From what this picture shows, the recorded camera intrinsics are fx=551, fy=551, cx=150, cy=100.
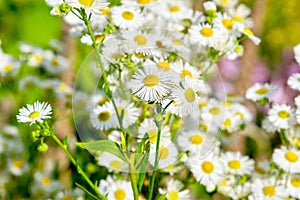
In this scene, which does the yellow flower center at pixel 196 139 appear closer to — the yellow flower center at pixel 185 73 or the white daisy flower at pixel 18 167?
the yellow flower center at pixel 185 73

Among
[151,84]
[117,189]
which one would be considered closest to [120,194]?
[117,189]

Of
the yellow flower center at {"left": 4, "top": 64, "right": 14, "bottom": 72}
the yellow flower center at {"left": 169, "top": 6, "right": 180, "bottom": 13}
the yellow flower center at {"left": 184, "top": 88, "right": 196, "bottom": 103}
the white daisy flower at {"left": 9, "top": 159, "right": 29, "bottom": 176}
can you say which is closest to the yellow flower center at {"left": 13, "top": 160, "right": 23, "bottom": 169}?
the white daisy flower at {"left": 9, "top": 159, "right": 29, "bottom": 176}

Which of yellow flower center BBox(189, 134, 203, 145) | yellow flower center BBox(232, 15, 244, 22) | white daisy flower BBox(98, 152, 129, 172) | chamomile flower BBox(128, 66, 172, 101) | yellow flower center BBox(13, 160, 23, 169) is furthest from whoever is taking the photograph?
yellow flower center BBox(13, 160, 23, 169)

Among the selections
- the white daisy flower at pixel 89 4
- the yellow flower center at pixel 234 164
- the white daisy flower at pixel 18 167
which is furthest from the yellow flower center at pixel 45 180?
the white daisy flower at pixel 89 4

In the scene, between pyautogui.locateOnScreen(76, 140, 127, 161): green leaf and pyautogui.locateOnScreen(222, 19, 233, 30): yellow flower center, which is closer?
pyautogui.locateOnScreen(76, 140, 127, 161): green leaf

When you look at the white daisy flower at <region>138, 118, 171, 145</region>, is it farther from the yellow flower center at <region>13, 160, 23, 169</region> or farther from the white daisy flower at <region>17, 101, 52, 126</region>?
the yellow flower center at <region>13, 160, 23, 169</region>

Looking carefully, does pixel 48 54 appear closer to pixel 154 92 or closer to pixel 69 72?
pixel 69 72
